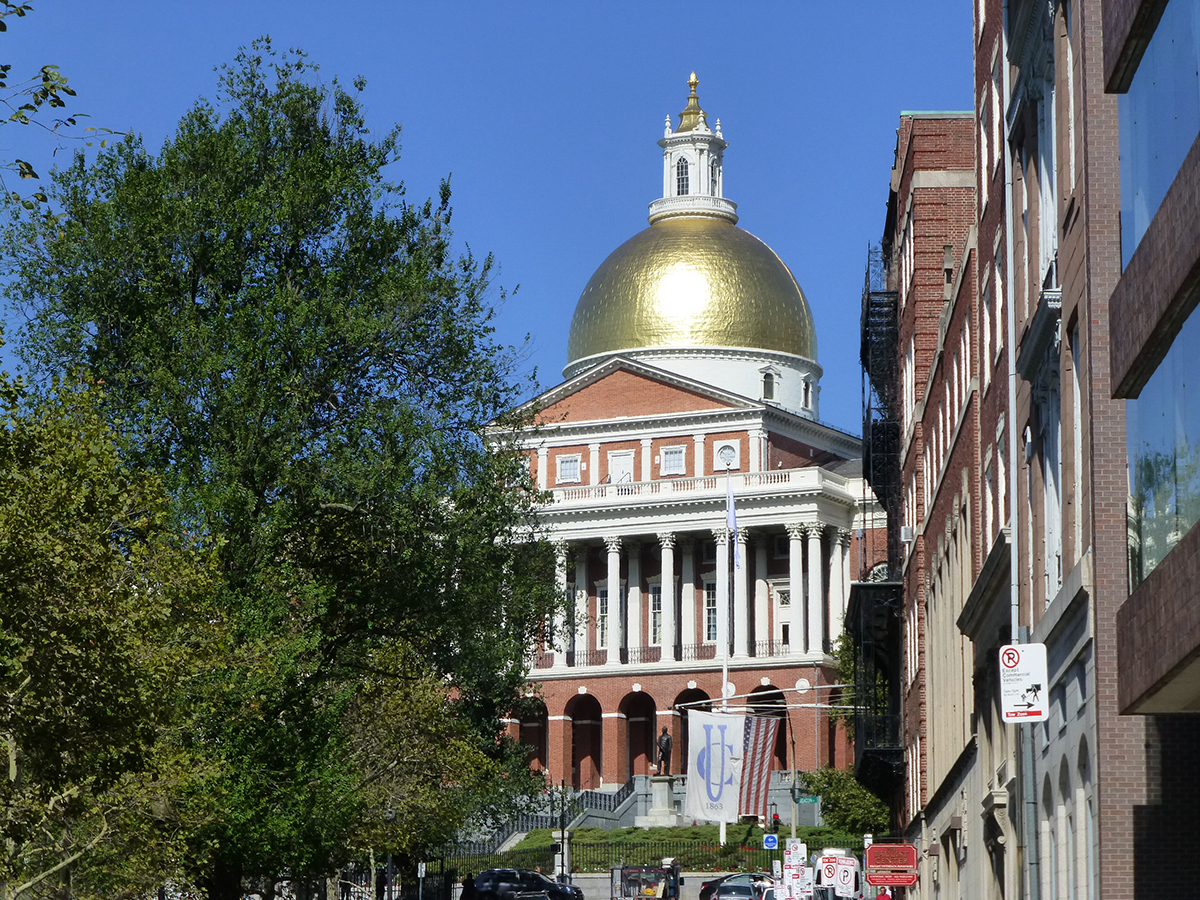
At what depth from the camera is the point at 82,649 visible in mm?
23391

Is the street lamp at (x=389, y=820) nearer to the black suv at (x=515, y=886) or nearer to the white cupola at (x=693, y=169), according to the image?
the black suv at (x=515, y=886)

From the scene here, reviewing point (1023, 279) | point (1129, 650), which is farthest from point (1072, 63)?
point (1129, 650)

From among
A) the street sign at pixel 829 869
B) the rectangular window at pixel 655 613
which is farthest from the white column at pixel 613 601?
the street sign at pixel 829 869

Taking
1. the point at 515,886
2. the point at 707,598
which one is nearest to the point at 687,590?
the point at 707,598

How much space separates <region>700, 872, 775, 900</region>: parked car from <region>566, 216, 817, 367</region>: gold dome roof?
58.7 metres

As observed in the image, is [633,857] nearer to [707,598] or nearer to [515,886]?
[515,886]

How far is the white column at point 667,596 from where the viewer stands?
107 m

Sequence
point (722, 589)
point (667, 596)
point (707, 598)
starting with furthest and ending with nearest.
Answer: point (707, 598) → point (667, 596) → point (722, 589)

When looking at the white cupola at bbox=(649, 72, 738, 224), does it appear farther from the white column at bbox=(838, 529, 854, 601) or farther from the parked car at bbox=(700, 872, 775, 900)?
the parked car at bbox=(700, 872, 775, 900)

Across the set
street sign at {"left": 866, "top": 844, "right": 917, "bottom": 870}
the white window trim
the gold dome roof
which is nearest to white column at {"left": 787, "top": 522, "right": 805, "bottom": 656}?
the white window trim

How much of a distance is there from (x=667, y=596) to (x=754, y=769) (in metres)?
41.8

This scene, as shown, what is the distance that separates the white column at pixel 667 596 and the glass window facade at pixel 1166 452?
87159 mm

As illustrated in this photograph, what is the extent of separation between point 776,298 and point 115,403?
8600 centimetres

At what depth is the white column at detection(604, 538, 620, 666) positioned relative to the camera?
354 ft
